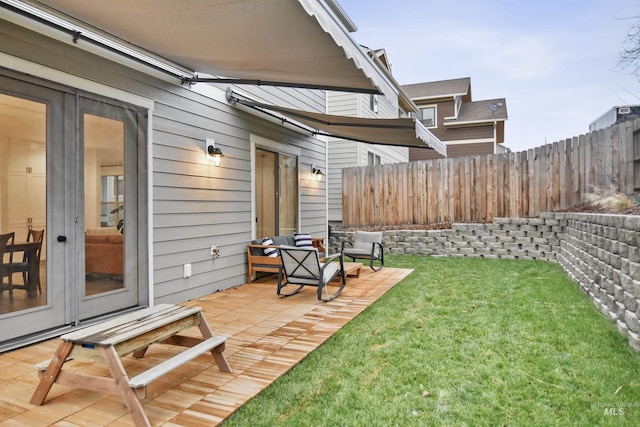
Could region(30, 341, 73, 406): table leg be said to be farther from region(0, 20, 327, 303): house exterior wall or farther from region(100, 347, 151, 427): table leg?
region(0, 20, 327, 303): house exterior wall

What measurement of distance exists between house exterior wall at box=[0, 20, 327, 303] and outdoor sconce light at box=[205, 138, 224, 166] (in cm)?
9

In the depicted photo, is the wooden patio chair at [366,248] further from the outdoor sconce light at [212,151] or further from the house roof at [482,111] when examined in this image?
the house roof at [482,111]

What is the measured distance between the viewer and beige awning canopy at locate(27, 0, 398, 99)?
2.65 metres

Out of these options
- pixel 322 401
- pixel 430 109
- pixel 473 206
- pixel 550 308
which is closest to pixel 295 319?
pixel 322 401

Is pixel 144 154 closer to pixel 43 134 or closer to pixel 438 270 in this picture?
pixel 43 134

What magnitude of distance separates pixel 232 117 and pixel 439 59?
19.6m

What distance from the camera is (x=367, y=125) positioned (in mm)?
6059

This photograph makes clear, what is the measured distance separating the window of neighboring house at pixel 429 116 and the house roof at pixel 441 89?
0.72 meters

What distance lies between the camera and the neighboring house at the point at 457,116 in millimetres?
20109

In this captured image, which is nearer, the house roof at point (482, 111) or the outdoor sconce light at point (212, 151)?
the outdoor sconce light at point (212, 151)

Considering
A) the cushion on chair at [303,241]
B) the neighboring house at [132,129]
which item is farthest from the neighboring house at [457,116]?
the neighboring house at [132,129]

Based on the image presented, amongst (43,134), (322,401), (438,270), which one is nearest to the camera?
(322,401)

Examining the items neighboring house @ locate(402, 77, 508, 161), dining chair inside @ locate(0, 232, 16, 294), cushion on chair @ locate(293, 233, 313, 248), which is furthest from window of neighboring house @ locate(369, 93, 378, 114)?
dining chair inside @ locate(0, 232, 16, 294)

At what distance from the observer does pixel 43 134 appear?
3617 mm
